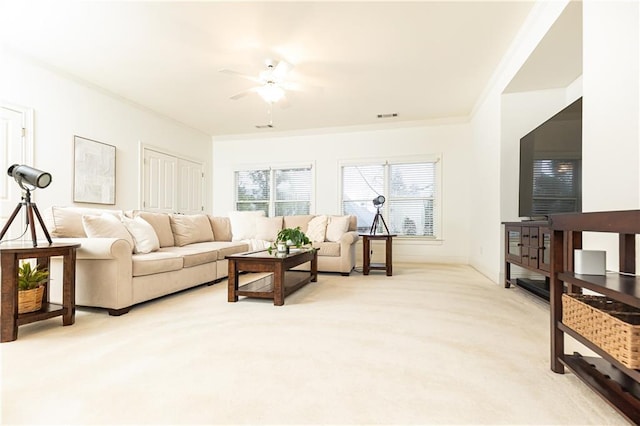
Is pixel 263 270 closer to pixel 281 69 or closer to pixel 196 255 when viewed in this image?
pixel 196 255

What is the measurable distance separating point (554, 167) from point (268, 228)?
399 cm

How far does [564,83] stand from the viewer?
3.66 metres

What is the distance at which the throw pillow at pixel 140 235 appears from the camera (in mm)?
3297

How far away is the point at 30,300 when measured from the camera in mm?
2271

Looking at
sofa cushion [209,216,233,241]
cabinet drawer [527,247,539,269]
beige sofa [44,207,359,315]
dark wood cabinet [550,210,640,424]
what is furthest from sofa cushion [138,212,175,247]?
cabinet drawer [527,247,539,269]

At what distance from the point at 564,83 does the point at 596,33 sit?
2056 millimetres

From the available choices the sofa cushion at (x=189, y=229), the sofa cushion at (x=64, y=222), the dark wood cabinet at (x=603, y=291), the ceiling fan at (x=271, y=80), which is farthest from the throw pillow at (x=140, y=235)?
the dark wood cabinet at (x=603, y=291)

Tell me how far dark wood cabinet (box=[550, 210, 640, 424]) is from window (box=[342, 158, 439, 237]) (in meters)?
4.18

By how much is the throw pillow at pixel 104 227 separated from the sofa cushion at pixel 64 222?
5.5 inches

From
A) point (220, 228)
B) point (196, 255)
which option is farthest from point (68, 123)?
point (196, 255)

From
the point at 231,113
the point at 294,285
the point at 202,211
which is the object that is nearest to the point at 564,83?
the point at 294,285

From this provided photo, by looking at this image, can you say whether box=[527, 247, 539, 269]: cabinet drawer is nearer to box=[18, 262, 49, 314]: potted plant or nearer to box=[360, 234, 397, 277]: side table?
box=[360, 234, 397, 277]: side table

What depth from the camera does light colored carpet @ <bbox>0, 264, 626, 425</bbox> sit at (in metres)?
1.28

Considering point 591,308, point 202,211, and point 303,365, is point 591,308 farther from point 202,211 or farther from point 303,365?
point 202,211
